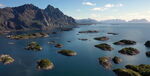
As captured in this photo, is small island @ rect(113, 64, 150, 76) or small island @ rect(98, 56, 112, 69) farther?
small island @ rect(98, 56, 112, 69)

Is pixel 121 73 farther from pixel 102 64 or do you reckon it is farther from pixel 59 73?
pixel 59 73

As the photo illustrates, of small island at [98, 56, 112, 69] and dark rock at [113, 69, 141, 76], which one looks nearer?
dark rock at [113, 69, 141, 76]

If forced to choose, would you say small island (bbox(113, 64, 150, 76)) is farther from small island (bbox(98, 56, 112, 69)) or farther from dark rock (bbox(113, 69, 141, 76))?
small island (bbox(98, 56, 112, 69))

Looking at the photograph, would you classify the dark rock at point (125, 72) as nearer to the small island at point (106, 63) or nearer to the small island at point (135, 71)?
the small island at point (135, 71)

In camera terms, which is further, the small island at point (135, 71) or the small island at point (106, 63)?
the small island at point (106, 63)

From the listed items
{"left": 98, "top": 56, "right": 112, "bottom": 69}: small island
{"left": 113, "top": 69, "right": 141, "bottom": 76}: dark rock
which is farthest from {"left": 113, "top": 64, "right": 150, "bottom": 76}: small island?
{"left": 98, "top": 56, "right": 112, "bottom": 69}: small island

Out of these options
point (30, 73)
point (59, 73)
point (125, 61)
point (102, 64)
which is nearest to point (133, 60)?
point (125, 61)

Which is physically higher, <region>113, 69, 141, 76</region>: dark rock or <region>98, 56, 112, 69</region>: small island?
<region>113, 69, 141, 76</region>: dark rock

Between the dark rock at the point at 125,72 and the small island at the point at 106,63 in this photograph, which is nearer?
the dark rock at the point at 125,72

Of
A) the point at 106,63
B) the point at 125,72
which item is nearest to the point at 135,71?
the point at 125,72

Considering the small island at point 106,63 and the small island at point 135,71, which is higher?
the small island at point 135,71

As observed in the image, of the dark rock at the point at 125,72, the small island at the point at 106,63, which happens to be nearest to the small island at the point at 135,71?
the dark rock at the point at 125,72
